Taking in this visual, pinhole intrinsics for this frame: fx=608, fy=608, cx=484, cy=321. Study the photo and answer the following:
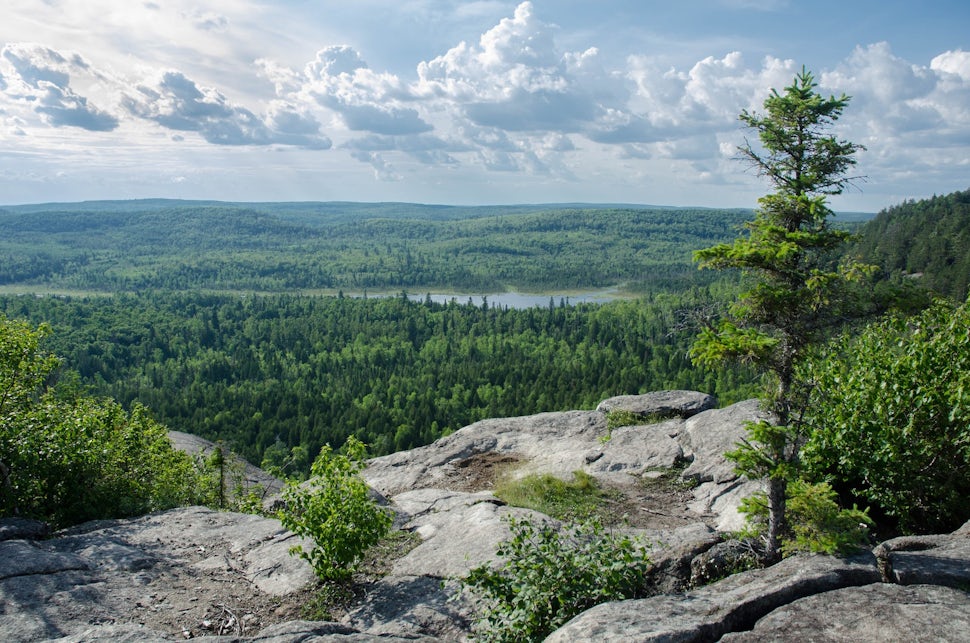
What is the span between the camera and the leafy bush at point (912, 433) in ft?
40.2

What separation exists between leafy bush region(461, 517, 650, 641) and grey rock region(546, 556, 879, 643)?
24.2 inches

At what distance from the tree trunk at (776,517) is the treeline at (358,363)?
57.4 m

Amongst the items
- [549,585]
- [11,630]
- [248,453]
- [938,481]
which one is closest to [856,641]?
[549,585]

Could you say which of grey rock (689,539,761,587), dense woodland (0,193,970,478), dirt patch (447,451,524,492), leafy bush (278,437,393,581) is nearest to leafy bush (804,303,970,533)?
grey rock (689,539,761,587)

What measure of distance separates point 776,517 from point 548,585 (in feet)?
14.8

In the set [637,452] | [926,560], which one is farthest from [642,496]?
[926,560]

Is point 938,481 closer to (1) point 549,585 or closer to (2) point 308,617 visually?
(1) point 549,585

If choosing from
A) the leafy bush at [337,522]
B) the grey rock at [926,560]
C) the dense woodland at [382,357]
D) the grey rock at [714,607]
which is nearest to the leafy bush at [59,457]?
the leafy bush at [337,522]

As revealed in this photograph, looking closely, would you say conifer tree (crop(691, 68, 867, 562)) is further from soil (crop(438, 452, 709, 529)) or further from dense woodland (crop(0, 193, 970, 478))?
dense woodland (crop(0, 193, 970, 478))

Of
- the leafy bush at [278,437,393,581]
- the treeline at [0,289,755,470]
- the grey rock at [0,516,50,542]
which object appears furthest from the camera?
the treeline at [0,289,755,470]

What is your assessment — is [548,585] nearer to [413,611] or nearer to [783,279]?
[413,611]

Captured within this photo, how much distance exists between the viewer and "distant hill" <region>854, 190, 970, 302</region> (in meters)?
110

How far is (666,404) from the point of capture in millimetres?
27094

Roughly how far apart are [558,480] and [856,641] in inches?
505
